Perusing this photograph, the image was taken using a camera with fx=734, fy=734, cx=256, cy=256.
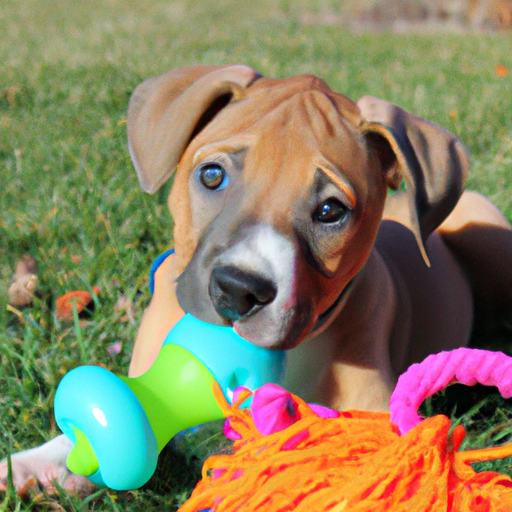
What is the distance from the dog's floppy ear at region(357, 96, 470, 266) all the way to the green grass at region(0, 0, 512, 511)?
893mm

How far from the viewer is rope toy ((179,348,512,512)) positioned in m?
1.55

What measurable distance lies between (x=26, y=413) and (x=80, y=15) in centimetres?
916

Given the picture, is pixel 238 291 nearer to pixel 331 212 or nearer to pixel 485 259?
pixel 331 212

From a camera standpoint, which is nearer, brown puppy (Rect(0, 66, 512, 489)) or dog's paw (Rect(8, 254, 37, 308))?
brown puppy (Rect(0, 66, 512, 489))

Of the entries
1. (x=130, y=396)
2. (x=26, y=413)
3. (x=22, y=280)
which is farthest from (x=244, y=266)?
(x=22, y=280)

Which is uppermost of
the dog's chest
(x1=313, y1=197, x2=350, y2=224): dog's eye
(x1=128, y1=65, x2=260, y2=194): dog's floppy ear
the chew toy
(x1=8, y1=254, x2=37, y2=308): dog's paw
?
(x1=128, y1=65, x2=260, y2=194): dog's floppy ear

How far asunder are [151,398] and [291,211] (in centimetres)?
67

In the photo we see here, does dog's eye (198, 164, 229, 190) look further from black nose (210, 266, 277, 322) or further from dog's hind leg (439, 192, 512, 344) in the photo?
dog's hind leg (439, 192, 512, 344)

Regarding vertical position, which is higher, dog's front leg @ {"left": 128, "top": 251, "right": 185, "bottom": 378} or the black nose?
the black nose

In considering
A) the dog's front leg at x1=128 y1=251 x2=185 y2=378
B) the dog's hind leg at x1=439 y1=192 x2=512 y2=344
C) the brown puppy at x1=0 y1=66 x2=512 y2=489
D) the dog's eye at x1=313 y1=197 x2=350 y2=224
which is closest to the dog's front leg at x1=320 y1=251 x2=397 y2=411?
the brown puppy at x1=0 y1=66 x2=512 y2=489

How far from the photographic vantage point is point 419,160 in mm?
2482

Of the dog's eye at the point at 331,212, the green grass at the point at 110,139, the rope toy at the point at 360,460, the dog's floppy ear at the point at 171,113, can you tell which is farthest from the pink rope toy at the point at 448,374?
the dog's floppy ear at the point at 171,113

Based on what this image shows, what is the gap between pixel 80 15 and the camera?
10.7 meters

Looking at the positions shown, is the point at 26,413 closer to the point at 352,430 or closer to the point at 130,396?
the point at 130,396
